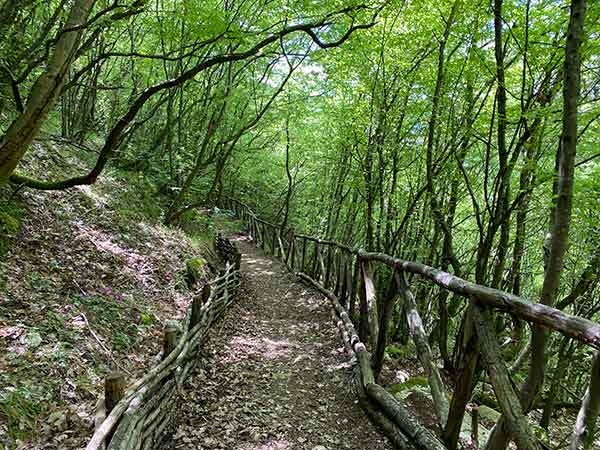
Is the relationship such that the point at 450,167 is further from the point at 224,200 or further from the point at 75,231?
the point at 224,200

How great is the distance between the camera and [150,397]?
3.14 metres

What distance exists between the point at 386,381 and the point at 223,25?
20.1ft

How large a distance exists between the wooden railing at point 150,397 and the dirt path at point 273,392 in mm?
247

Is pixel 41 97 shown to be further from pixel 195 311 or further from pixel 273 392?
pixel 273 392

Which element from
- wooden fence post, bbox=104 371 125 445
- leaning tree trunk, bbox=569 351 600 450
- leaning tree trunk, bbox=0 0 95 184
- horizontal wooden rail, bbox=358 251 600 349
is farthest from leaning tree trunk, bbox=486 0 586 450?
leaning tree trunk, bbox=0 0 95 184

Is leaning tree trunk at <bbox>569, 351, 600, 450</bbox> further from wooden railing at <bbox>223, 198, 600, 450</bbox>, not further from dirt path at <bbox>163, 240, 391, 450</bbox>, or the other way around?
dirt path at <bbox>163, 240, 391, 450</bbox>

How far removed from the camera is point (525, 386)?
2959 mm

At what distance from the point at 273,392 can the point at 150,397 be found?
1.69 m

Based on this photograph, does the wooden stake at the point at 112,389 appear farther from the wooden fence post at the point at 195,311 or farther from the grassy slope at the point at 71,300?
the wooden fence post at the point at 195,311

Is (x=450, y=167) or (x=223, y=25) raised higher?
(x=223, y=25)

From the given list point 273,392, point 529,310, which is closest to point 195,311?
point 273,392

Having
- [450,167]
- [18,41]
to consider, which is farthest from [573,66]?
[18,41]

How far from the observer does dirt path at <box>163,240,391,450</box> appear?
11.7 feet

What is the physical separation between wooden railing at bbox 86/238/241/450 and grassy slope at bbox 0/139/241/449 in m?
0.55
